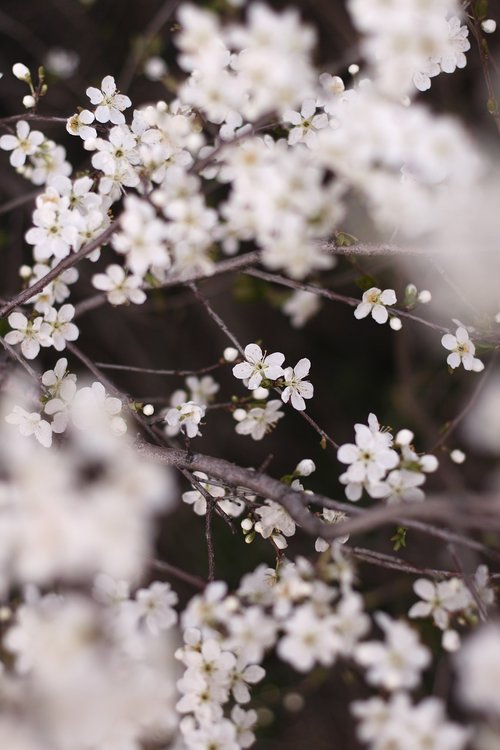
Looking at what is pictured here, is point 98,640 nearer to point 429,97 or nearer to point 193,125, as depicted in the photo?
point 193,125

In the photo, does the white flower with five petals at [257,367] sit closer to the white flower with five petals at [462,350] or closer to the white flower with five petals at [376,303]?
the white flower with five petals at [376,303]

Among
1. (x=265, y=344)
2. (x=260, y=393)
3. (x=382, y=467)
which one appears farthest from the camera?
(x=265, y=344)

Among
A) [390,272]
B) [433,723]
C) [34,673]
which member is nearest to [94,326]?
[390,272]

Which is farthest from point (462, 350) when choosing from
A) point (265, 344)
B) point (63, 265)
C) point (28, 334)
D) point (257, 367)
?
point (265, 344)

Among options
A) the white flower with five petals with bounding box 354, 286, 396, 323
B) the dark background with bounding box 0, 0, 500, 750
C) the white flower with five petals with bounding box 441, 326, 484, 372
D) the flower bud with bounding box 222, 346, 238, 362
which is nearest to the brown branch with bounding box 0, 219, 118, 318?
the flower bud with bounding box 222, 346, 238, 362

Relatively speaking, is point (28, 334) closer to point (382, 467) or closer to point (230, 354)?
point (230, 354)

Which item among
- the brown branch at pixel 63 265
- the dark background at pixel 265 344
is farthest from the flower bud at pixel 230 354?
the dark background at pixel 265 344

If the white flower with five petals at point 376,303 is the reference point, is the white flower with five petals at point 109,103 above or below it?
above

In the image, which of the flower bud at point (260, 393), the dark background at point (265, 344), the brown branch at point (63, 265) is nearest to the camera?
the brown branch at point (63, 265)

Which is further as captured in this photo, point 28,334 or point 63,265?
point 28,334

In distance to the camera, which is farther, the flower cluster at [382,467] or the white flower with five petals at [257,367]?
the white flower with five petals at [257,367]

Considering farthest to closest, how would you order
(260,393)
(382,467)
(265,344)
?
1. (265,344)
2. (260,393)
3. (382,467)
